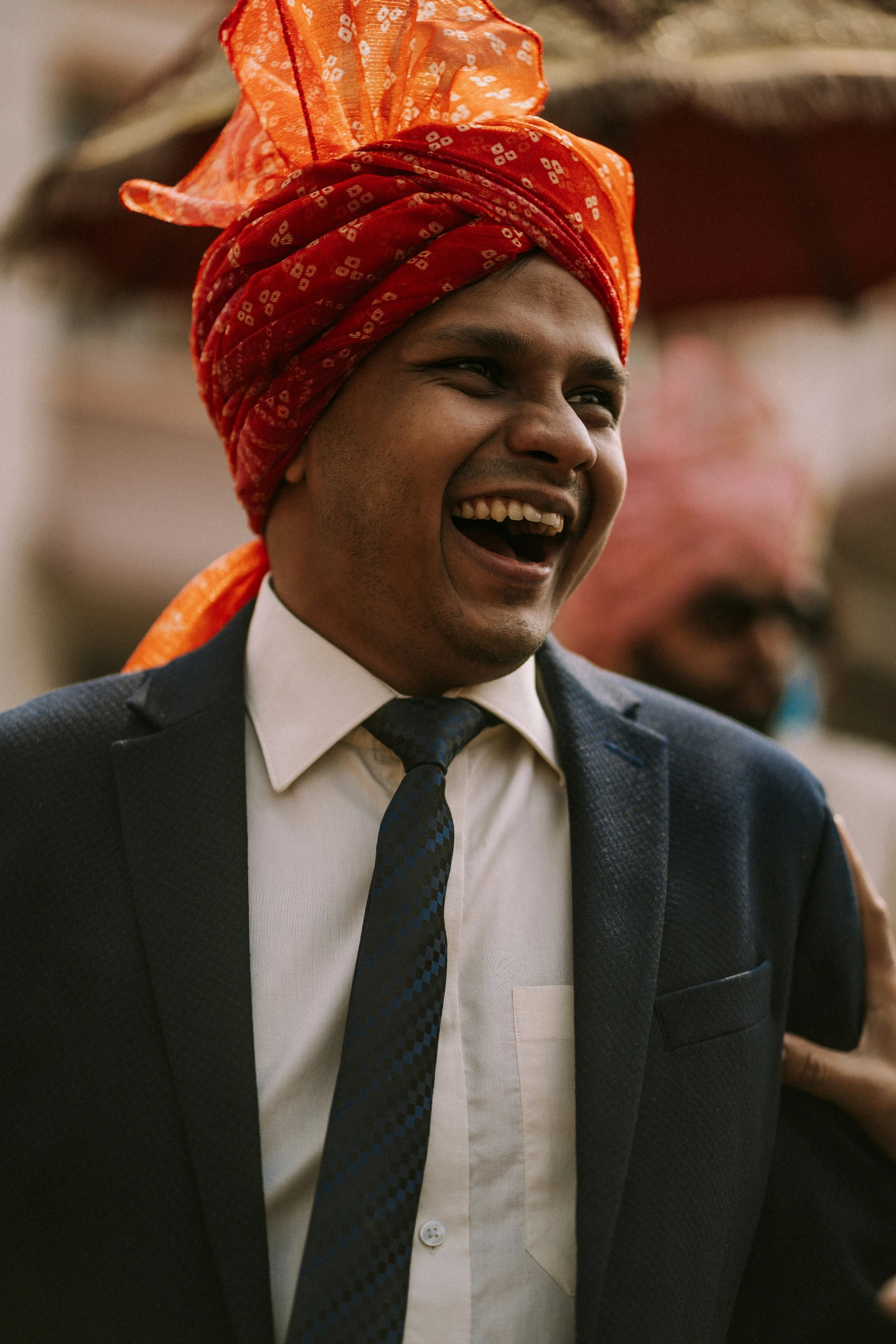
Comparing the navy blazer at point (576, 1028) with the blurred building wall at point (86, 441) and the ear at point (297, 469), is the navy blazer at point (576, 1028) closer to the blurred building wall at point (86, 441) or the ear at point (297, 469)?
the ear at point (297, 469)

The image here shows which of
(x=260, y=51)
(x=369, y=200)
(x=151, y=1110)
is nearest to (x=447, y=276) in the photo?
(x=369, y=200)

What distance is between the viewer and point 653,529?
432cm

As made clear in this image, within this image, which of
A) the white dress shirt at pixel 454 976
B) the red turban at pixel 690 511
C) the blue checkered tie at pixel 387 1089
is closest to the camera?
the blue checkered tie at pixel 387 1089

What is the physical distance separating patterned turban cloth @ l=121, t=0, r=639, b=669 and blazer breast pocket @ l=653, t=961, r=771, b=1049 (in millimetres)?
1066

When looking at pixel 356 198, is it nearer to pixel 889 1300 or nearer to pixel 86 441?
pixel 889 1300

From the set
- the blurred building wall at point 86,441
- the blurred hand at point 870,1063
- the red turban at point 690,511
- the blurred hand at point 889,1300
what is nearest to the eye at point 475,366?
the blurred hand at point 870,1063

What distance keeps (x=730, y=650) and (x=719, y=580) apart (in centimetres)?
36

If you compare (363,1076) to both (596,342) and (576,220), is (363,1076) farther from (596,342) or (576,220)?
(576,220)

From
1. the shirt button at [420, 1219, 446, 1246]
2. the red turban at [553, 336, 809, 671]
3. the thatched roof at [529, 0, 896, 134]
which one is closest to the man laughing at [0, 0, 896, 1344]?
the shirt button at [420, 1219, 446, 1246]

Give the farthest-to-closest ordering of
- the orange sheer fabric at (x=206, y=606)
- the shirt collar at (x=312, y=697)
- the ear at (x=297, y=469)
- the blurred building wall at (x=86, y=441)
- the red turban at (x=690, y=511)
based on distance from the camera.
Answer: the blurred building wall at (x=86, y=441), the red turban at (x=690, y=511), the orange sheer fabric at (x=206, y=606), the ear at (x=297, y=469), the shirt collar at (x=312, y=697)

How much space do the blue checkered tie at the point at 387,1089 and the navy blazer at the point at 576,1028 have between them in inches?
3.6

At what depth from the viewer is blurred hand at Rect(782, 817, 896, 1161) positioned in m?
2.00

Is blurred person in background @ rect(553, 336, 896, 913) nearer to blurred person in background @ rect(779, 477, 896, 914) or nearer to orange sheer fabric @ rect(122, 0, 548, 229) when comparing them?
blurred person in background @ rect(779, 477, 896, 914)

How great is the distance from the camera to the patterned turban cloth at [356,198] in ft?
6.08
